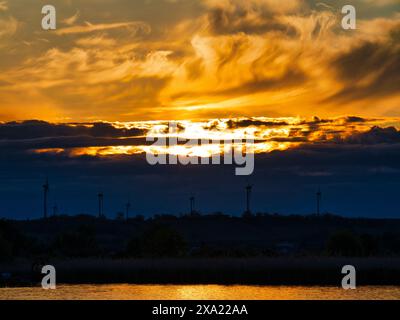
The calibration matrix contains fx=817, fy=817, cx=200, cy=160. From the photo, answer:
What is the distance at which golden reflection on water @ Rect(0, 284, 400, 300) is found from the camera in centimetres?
5178

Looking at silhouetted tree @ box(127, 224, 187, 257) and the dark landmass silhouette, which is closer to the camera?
the dark landmass silhouette

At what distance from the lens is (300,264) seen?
67625 mm

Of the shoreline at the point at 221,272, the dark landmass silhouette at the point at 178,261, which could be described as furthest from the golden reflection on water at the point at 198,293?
the dark landmass silhouette at the point at 178,261

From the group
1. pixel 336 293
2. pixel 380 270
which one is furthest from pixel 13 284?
pixel 380 270

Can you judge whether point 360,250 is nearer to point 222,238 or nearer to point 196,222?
point 222,238

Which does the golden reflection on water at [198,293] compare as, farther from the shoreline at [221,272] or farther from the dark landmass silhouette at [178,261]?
the dark landmass silhouette at [178,261]

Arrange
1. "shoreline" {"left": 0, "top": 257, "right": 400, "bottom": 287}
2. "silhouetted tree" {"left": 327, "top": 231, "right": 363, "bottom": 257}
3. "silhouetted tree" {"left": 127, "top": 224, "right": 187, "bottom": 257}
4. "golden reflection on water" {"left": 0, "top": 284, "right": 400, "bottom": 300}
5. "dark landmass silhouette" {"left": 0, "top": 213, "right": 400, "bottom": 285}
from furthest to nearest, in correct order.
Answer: "silhouetted tree" {"left": 327, "top": 231, "right": 363, "bottom": 257}
"silhouetted tree" {"left": 127, "top": 224, "right": 187, "bottom": 257}
"dark landmass silhouette" {"left": 0, "top": 213, "right": 400, "bottom": 285}
"shoreline" {"left": 0, "top": 257, "right": 400, "bottom": 287}
"golden reflection on water" {"left": 0, "top": 284, "right": 400, "bottom": 300}

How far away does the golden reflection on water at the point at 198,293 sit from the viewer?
51.8 m

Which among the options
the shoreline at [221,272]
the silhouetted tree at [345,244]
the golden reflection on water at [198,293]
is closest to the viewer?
the golden reflection on water at [198,293]

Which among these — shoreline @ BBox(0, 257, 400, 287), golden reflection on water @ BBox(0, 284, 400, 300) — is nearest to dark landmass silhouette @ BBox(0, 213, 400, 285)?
shoreline @ BBox(0, 257, 400, 287)

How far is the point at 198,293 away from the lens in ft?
182

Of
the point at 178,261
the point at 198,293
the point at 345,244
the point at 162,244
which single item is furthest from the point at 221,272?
the point at 345,244

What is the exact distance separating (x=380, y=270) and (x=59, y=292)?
25.4 m

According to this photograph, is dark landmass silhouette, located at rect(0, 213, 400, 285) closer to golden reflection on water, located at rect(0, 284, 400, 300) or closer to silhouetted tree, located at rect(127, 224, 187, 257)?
silhouetted tree, located at rect(127, 224, 187, 257)
